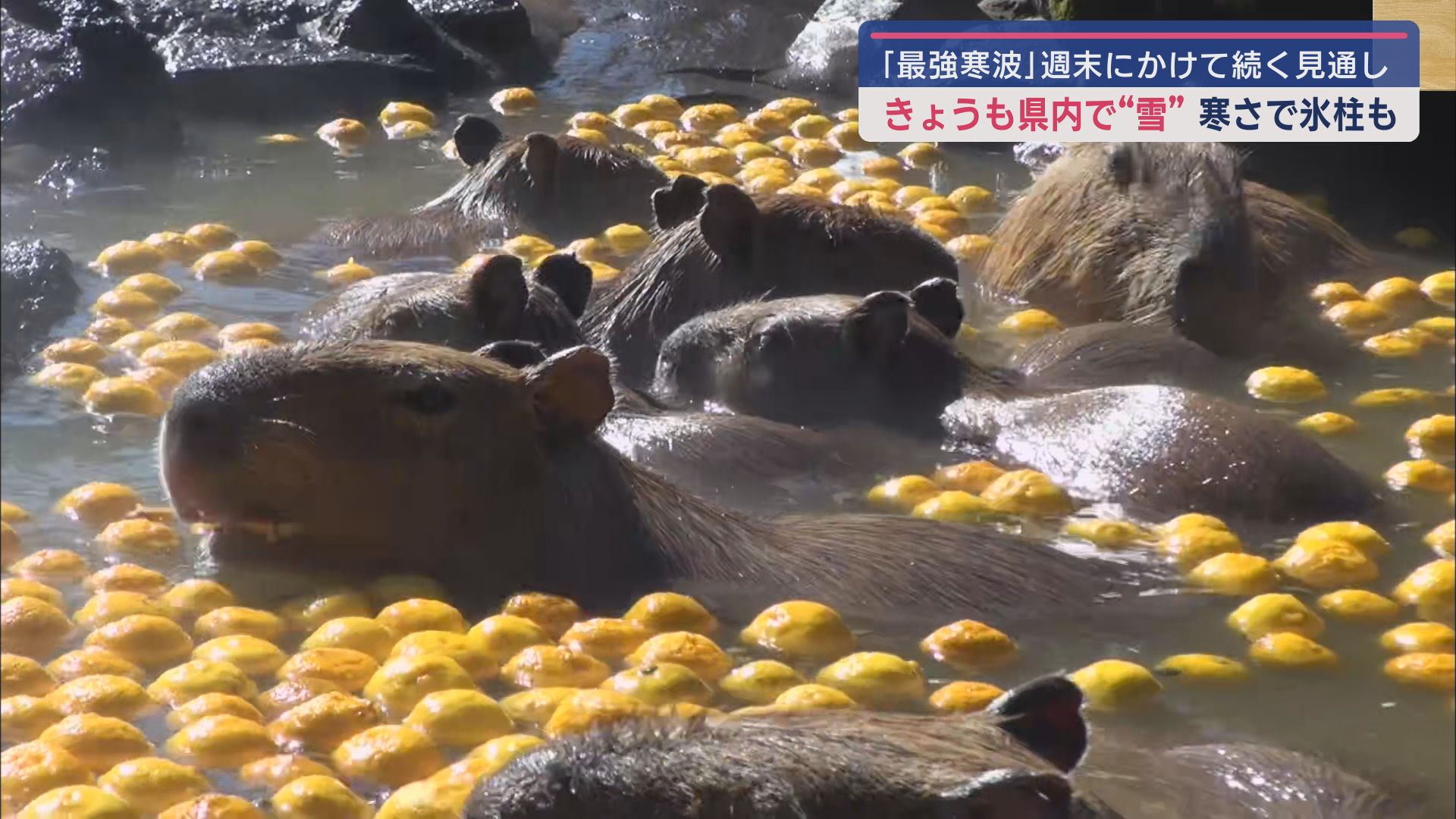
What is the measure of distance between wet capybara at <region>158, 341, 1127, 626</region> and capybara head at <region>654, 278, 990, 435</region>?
1.37 m

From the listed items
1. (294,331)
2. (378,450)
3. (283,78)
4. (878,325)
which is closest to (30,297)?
(294,331)

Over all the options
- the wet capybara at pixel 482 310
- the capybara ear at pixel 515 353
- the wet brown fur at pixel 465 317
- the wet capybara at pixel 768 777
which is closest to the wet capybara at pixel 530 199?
the wet capybara at pixel 482 310

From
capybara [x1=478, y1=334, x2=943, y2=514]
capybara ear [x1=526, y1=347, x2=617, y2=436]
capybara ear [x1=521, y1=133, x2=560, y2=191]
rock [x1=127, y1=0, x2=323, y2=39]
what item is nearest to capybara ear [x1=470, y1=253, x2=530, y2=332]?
capybara [x1=478, y1=334, x2=943, y2=514]

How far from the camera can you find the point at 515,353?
18.8ft

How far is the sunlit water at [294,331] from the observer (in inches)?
192

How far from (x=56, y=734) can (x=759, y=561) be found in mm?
1802

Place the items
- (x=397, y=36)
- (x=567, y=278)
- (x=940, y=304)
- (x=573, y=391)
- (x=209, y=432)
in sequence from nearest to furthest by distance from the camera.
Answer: (x=209, y=432) → (x=573, y=391) → (x=567, y=278) → (x=940, y=304) → (x=397, y=36)

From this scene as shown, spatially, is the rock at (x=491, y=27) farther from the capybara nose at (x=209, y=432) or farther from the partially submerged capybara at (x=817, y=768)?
the partially submerged capybara at (x=817, y=768)

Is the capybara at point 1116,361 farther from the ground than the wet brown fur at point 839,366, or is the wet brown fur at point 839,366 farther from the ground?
the wet brown fur at point 839,366

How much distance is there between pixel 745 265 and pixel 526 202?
1.82 metres

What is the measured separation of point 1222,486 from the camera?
622cm

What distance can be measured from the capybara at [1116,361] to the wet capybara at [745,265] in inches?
20.6

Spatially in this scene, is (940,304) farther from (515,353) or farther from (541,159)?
(541,159)
